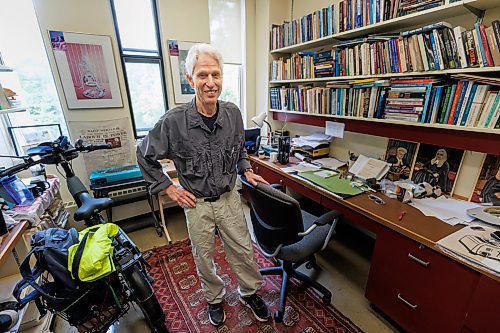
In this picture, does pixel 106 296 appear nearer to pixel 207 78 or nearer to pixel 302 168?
pixel 207 78

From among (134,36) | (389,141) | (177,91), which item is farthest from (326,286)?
(134,36)

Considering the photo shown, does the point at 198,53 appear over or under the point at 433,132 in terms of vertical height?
over

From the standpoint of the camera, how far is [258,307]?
1.50m

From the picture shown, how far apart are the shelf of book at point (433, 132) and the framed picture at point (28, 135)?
8.52 ft

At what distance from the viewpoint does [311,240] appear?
4.94ft

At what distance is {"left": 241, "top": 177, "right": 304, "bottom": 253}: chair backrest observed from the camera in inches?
48.0

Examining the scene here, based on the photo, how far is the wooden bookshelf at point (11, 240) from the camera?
3.37 feet

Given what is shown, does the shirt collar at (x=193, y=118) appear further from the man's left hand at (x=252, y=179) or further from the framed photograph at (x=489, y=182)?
the framed photograph at (x=489, y=182)

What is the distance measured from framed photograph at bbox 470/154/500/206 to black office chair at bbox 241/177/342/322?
0.86 meters

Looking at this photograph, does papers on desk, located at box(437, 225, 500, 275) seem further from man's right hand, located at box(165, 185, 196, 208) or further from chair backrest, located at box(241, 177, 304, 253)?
man's right hand, located at box(165, 185, 196, 208)

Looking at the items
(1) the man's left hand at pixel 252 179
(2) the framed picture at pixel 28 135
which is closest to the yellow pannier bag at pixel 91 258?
(1) the man's left hand at pixel 252 179

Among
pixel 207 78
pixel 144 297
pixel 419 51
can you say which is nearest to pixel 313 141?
pixel 419 51

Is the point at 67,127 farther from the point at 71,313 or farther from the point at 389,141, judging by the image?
the point at 389,141

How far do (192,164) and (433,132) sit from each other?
4.89ft
